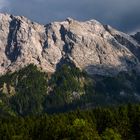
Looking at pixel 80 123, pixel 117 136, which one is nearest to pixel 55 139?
pixel 80 123

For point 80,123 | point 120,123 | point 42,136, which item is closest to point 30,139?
point 42,136

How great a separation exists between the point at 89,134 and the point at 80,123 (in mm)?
22938

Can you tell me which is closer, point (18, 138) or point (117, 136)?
point (117, 136)

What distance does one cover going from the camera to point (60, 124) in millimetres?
199375

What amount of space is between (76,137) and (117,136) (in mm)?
17455

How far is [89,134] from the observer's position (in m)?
164

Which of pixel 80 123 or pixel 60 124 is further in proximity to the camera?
pixel 60 124

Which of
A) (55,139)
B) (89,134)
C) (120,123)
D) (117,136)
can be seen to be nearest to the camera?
(89,134)

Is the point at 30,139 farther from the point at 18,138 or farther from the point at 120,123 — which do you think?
the point at 120,123

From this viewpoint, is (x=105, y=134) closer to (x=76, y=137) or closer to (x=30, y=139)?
(x=76, y=137)

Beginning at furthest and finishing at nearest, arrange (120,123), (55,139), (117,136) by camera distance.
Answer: (120,123) < (55,139) < (117,136)

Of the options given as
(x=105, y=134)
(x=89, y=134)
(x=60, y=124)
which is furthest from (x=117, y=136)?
(x=60, y=124)

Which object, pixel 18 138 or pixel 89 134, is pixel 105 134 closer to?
pixel 89 134

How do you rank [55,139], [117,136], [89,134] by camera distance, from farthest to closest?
[55,139]
[117,136]
[89,134]
